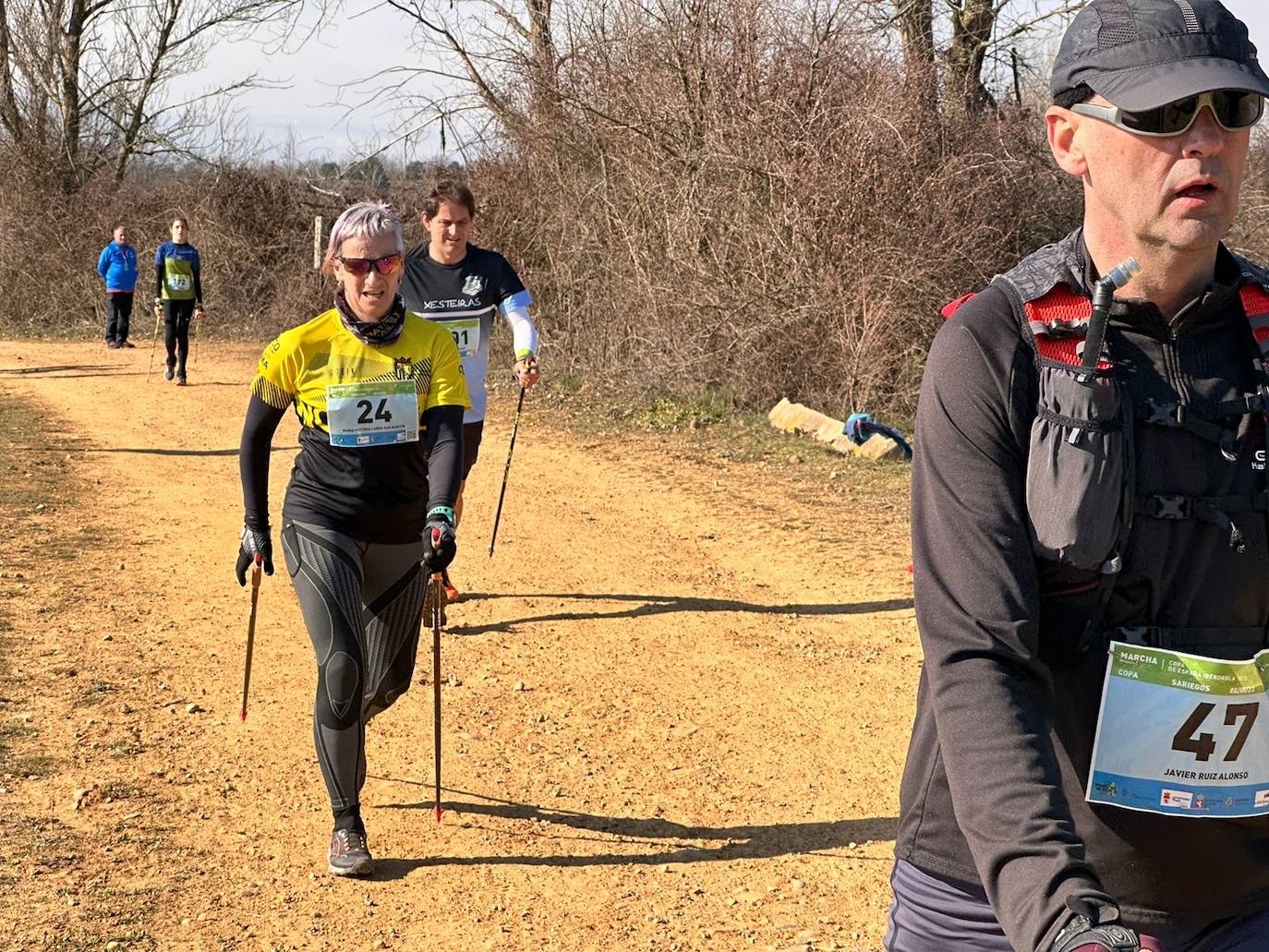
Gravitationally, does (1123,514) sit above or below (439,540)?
above

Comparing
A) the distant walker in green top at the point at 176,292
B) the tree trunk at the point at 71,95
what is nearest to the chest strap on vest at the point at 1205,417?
the distant walker in green top at the point at 176,292

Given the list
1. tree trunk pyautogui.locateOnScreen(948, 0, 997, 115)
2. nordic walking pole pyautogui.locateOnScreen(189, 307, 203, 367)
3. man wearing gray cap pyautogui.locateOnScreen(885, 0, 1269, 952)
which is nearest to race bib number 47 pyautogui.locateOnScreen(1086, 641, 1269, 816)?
man wearing gray cap pyautogui.locateOnScreen(885, 0, 1269, 952)

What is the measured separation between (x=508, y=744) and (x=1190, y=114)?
483cm

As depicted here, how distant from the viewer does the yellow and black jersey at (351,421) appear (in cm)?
513

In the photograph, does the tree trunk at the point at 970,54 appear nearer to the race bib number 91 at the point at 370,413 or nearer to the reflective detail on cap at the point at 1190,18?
the race bib number 91 at the point at 370,413

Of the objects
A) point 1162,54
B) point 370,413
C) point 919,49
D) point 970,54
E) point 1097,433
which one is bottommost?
point 370,413

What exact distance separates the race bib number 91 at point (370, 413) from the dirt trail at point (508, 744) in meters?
1.47

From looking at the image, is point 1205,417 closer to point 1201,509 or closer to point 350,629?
point 1201,509

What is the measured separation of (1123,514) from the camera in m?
1.85

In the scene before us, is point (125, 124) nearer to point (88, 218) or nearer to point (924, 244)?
point (88, 218)

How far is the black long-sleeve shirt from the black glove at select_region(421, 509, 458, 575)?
10.3 feet

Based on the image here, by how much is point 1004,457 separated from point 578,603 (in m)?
6.63

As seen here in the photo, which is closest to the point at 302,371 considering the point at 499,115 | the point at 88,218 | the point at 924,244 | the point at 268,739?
the point at 268,739

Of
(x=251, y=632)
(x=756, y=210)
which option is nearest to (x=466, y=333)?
(x=251, y=632)
